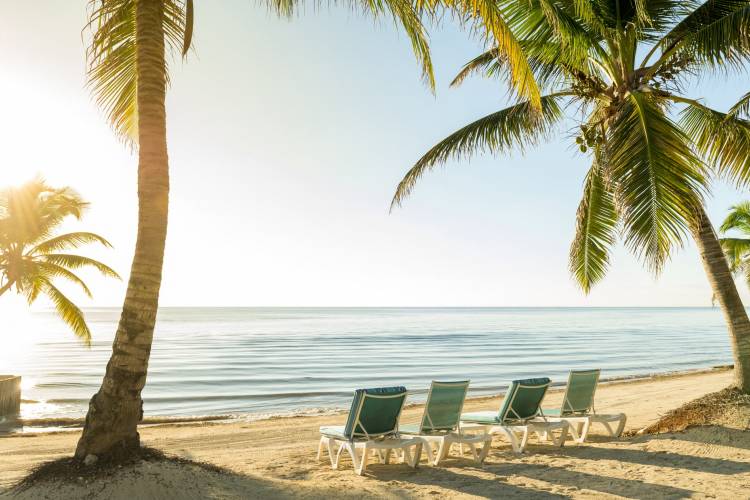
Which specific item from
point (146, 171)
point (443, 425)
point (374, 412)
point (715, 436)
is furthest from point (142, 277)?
point (715, 436)

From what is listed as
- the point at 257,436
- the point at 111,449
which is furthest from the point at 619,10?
the point at 257,436

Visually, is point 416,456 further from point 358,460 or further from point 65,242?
point 65,242

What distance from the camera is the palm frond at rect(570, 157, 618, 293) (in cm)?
1091

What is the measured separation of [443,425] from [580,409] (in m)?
2.55

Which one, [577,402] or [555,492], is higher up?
[577,402]

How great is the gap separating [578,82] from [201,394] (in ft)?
52.4

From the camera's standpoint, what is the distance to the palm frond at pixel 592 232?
10906 millimetres

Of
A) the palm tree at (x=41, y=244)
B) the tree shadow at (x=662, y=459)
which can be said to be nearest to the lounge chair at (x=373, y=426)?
the tree shadow at (x=662, y=459)

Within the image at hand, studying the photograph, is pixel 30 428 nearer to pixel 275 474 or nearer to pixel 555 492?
pixel 275 474

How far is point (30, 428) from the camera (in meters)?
14.2

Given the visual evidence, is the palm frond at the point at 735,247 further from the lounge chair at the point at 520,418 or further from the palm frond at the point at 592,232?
the lounge chair at the point at 520,418

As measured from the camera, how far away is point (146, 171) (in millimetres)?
6258

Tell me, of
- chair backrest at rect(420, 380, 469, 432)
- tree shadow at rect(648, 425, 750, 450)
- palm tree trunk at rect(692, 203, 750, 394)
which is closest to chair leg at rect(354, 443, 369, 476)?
chair backrest at rect(420, 380, 469, 432)

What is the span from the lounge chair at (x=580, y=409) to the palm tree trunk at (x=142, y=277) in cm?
576
